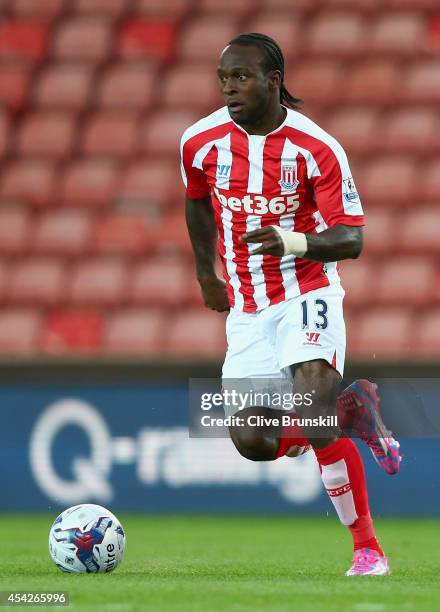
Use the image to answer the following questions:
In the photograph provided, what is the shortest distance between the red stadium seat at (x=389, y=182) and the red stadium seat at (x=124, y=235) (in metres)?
1.93

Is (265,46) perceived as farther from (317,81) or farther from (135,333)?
(317,81)

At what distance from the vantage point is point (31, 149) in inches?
512

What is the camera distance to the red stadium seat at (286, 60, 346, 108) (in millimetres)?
13203

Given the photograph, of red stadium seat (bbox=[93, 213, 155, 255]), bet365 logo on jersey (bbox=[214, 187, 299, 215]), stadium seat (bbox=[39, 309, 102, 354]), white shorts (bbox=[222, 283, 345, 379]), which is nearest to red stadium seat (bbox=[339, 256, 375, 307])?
red stadium seat (bbox=[93, 213, 155, 255])

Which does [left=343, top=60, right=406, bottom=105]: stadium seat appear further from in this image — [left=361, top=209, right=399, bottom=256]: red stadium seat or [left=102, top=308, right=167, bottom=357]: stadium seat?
[left=102, top=308, right=167, bottom=357]: stadium seat

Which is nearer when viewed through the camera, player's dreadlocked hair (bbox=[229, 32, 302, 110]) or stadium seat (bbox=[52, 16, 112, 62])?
player's dreadlocked hair (bbox=[229, 32, 302, 110])

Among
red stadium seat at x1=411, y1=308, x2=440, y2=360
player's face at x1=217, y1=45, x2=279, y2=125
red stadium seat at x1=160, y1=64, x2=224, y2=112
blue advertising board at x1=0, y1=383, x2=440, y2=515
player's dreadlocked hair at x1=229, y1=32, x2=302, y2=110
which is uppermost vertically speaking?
red stadium seat at x1=160, y1=64, x2=224, y2=112

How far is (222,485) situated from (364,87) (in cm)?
519

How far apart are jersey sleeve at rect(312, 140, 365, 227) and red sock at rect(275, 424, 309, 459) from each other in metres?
0.88

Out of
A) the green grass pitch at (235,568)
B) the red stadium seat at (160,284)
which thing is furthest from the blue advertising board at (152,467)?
the red stadium seat at (160,284)

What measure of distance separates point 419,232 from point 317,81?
Result: 2.15 m

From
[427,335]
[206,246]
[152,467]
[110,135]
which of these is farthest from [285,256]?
[110,135]

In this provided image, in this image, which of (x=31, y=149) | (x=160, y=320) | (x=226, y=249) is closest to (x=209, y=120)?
(x=226, y=249)

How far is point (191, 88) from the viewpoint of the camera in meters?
13.3
